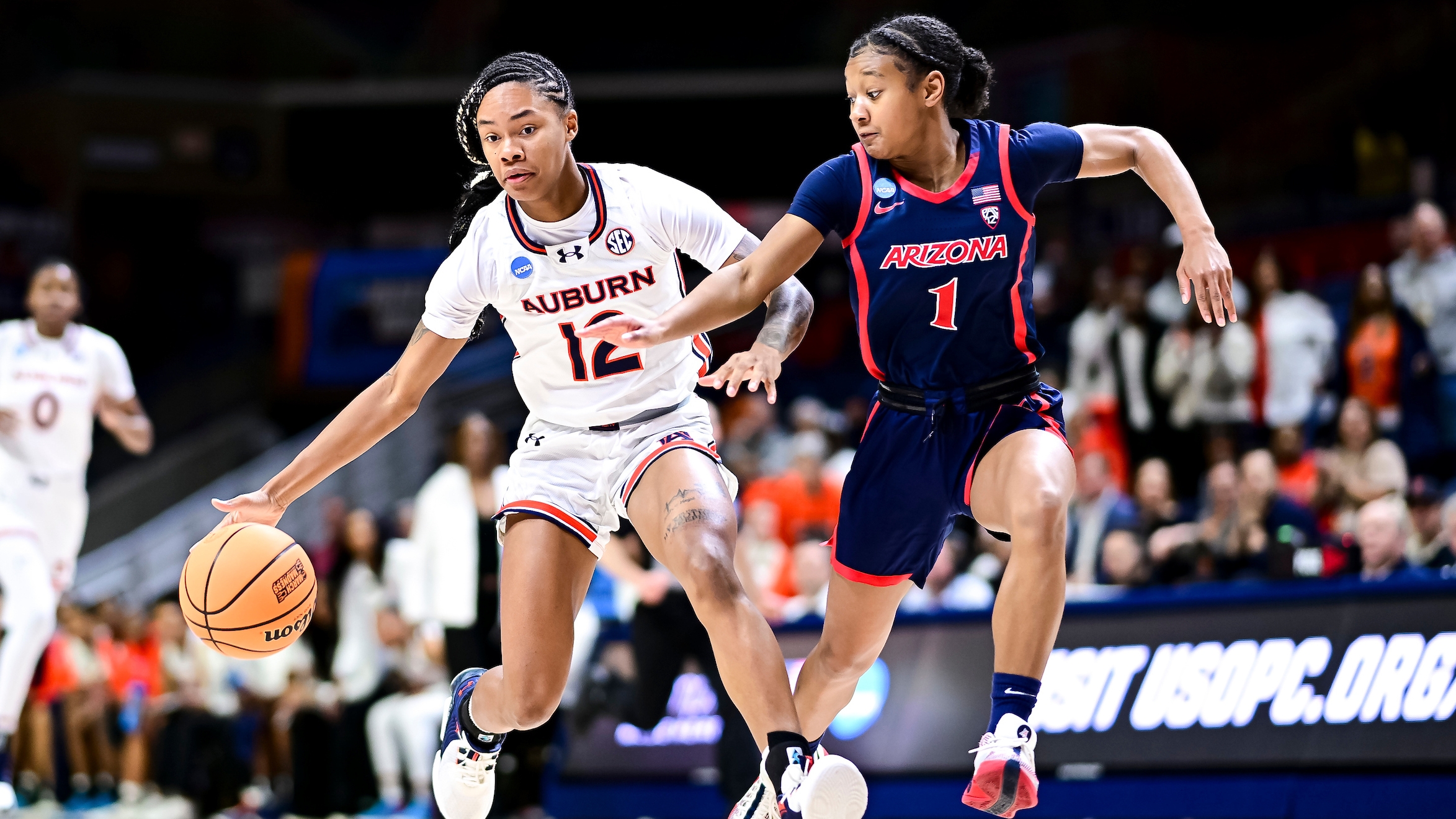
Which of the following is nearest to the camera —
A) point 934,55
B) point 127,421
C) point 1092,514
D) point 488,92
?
point 934,55

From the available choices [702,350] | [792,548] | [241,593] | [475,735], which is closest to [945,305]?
[702,350]

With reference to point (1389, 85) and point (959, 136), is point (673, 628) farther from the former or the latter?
point (1389, 85)

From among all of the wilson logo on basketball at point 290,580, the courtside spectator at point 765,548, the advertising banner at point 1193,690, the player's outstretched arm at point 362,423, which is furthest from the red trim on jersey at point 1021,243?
the courtside spectator at point 765,548

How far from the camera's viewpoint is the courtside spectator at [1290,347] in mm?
11094

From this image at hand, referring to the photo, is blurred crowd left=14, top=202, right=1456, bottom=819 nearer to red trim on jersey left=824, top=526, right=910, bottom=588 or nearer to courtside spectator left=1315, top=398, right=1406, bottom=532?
courtside spectator left=1315, top=398, right=1406, bottom=532

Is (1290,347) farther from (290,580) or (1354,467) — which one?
(290,580)

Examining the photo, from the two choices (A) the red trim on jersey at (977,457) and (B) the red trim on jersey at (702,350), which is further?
(B) the red trim on jersey at (702,350)

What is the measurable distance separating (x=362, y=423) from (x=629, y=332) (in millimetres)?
1282

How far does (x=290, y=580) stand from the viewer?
528 cm

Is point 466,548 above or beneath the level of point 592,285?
beneath

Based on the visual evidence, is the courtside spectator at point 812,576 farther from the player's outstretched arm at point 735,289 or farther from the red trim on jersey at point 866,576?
the player's outstretched arm at point 735,289

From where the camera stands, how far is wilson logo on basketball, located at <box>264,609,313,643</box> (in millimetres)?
5215

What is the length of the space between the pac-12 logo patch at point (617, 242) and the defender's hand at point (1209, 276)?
1780mm

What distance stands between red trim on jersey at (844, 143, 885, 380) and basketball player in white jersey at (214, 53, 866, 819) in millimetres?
214
